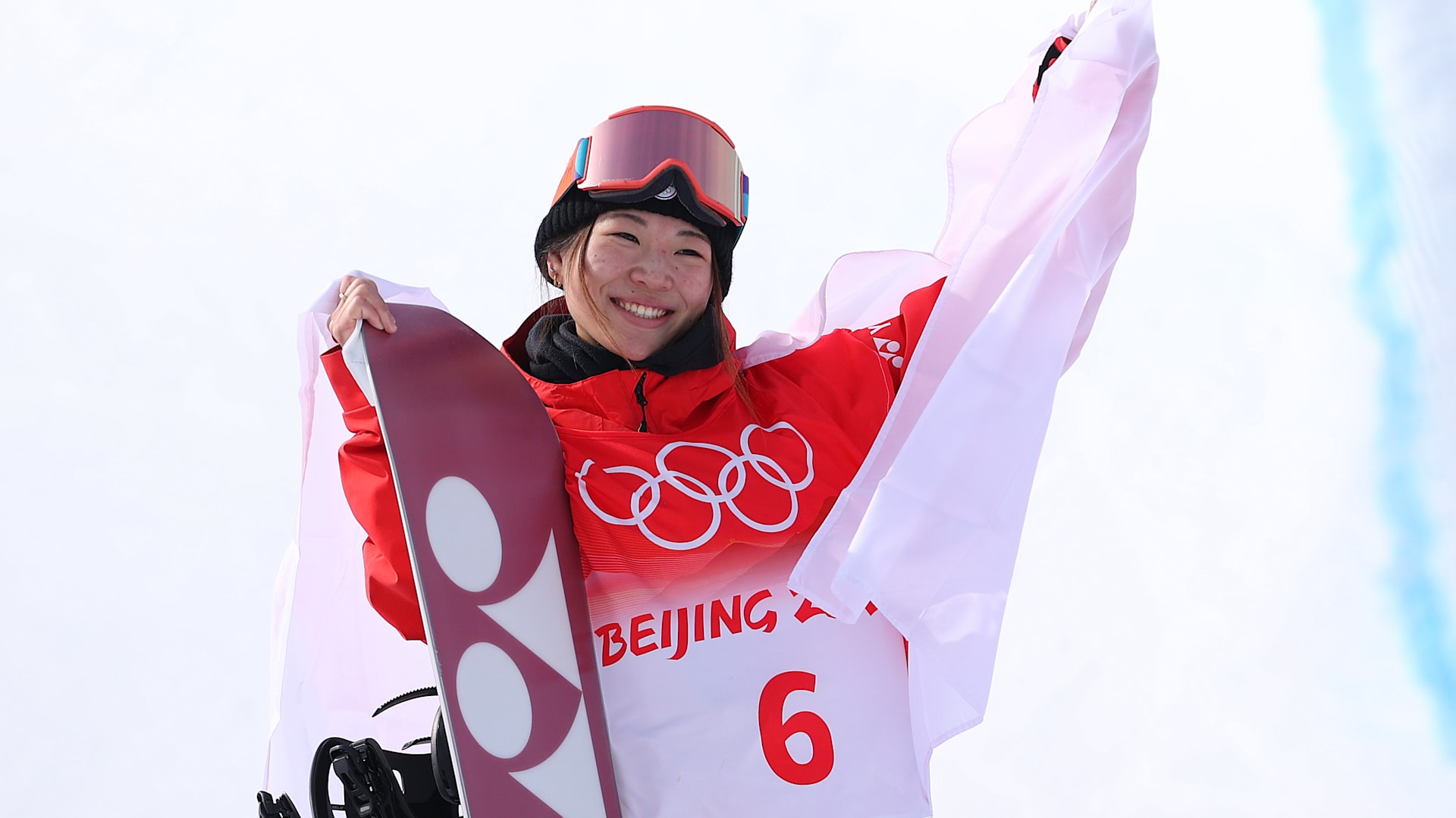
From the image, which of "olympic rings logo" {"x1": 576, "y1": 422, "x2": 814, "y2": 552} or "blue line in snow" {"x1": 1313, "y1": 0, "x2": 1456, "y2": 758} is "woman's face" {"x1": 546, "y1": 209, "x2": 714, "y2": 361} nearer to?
"olympic rings logo" {"x1": 576, "y1": 422, "x2": 814, "y2": 552}

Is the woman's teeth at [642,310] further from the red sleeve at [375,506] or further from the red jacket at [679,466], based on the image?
the red sleeve at [375,506]

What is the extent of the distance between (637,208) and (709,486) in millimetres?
432

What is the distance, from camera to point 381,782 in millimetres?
1633

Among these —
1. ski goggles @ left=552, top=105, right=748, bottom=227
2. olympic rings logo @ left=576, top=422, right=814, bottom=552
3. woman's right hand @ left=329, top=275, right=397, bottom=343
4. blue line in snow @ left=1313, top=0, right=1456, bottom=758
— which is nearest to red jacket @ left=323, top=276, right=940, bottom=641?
olympic rings logo @ left=576, top=422, right=814, bottom=552

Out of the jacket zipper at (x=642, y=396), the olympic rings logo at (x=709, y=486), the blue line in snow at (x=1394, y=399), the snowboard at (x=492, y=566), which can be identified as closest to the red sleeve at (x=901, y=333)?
the olympic rings logo at (x=709, y=486)

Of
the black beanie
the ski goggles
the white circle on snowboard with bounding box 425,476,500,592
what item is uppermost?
the ski goggles

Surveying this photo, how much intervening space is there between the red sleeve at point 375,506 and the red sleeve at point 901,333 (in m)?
0.73

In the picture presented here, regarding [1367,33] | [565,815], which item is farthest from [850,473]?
[1367,33]

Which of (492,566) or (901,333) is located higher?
(901,333)

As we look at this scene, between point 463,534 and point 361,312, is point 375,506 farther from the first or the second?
point 361,312

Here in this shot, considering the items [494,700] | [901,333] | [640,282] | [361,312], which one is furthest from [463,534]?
[901,333]

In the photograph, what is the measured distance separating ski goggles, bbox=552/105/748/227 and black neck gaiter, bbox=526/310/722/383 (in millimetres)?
174

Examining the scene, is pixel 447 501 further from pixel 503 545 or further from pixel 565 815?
pixel 565 815

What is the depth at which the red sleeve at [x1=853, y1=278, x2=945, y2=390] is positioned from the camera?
1.76m
